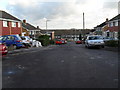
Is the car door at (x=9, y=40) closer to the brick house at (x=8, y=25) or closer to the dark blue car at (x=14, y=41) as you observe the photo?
the dark blue car at (x=14, y=41)

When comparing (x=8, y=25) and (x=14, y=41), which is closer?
(x=14, y=41)

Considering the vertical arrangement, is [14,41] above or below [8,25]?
below

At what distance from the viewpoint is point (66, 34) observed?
3797 inches

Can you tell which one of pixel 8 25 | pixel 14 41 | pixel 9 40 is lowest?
pixel 14 41

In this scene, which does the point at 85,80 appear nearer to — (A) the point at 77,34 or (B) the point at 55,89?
(B) the point at 55,89

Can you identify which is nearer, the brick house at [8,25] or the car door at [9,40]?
the car door at [9,40]

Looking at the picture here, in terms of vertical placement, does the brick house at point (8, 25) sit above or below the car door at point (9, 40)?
above

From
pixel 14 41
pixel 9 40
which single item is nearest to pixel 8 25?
pixel 9 40

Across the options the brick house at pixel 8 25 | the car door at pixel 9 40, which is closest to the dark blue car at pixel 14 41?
the car door at pixel 9 40

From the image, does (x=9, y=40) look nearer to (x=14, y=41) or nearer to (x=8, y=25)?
(x=14, y=41)

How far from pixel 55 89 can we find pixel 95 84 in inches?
50.0

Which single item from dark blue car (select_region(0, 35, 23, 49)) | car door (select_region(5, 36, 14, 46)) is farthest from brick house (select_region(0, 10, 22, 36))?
dark blue car (select_region(0, 35, 23, 49))

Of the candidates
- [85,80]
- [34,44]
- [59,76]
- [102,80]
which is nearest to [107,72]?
[102,80]

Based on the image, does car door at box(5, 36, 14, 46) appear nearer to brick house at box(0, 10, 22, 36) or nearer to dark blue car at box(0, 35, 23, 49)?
dark blue car at box(0, 35, 23, 49)
